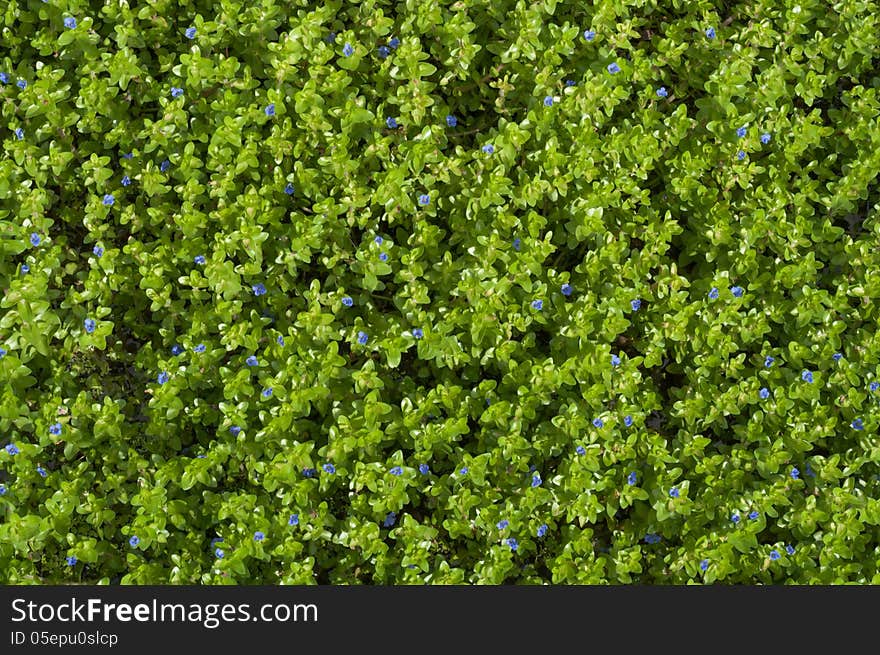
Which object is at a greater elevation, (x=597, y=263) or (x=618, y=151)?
(x=618, y=151)

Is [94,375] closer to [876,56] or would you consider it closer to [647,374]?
[647,374]

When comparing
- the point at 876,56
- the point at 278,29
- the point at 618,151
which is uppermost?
the point at 278,29

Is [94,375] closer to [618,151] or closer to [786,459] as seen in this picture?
[618,151]

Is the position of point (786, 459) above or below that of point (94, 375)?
below

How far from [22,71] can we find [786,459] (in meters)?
2.44

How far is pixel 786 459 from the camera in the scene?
2730mm

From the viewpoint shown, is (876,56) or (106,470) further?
(876,56)

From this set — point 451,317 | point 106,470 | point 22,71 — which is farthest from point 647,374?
point 22,71

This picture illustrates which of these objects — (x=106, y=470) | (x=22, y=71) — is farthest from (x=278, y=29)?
(x=106, y=470)

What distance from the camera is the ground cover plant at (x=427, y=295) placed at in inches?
103

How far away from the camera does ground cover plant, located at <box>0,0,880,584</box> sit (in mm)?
2623

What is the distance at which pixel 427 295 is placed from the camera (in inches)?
104

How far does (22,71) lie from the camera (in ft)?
8.75

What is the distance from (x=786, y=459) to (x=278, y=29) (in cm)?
193
